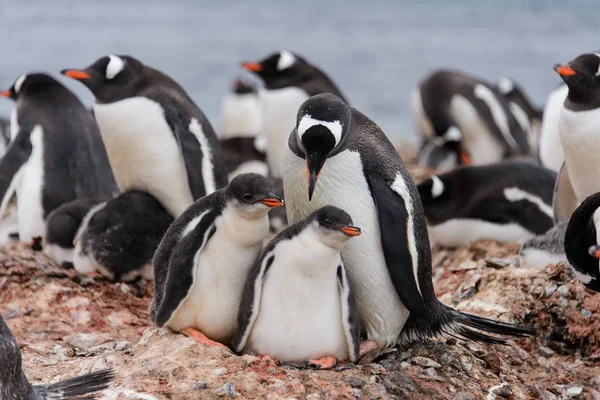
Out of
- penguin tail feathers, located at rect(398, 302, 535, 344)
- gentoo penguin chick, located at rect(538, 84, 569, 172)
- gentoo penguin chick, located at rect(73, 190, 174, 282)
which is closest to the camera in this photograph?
penguin tail feathers, located at rect(398, 302, 535, 344)

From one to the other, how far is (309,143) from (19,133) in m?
3.42

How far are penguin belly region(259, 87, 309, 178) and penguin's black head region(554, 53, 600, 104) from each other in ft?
9.94

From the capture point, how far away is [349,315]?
13.0ft

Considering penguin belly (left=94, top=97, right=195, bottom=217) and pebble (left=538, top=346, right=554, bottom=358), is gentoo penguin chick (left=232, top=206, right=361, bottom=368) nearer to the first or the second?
pebble (left=538, top=346, right=554, bottom=358)

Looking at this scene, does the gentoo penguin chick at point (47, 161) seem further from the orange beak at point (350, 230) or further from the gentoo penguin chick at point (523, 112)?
the gentoo penguin chick at point (523, 112)

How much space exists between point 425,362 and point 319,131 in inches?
41.1

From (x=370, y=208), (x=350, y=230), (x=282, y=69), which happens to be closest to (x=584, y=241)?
(x=370, y=208)

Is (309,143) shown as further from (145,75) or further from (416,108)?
(416,108)

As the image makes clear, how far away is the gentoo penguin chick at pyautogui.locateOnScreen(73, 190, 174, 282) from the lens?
225 inches

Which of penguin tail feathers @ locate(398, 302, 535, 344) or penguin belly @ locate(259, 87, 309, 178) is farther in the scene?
penguin belly @ locate(259, 87, 309, 178)

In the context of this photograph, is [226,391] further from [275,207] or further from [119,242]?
[119,242]

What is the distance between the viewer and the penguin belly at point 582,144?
5617mm

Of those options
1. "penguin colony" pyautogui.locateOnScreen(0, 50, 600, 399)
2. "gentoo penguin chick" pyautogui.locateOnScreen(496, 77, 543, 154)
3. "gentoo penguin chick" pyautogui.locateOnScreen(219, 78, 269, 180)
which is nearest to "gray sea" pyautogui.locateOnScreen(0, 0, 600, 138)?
"gentoo penguin chick" pyautogui.locateOnScreen(496, 77, 543, 154)

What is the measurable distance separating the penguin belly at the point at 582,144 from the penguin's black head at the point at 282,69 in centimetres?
323
